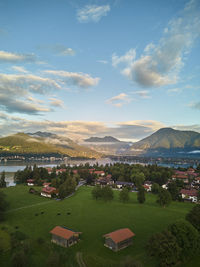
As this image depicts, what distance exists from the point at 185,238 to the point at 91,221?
2216 cm

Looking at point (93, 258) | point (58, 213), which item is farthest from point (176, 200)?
point (93, 258)

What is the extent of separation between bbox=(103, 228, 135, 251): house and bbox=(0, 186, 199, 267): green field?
2.93 feet

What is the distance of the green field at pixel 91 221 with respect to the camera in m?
28.0

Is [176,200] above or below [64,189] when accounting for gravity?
below

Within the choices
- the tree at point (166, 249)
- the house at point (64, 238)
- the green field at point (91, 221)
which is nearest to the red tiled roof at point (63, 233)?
the house at point (64, 238)

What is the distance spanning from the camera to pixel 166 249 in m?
24.4

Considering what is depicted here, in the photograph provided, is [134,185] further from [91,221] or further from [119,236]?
[119,236]

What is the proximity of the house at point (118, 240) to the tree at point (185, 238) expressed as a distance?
813 cm

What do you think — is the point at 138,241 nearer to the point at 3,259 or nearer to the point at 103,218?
the point at 103,218

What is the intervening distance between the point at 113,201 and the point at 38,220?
25.3m

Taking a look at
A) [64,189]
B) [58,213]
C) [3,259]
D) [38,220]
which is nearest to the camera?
[3,259]

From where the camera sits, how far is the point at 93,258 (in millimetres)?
26938

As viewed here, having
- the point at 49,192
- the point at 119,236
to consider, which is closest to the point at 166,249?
the point at 119,236

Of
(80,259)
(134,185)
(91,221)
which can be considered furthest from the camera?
(134,185)
